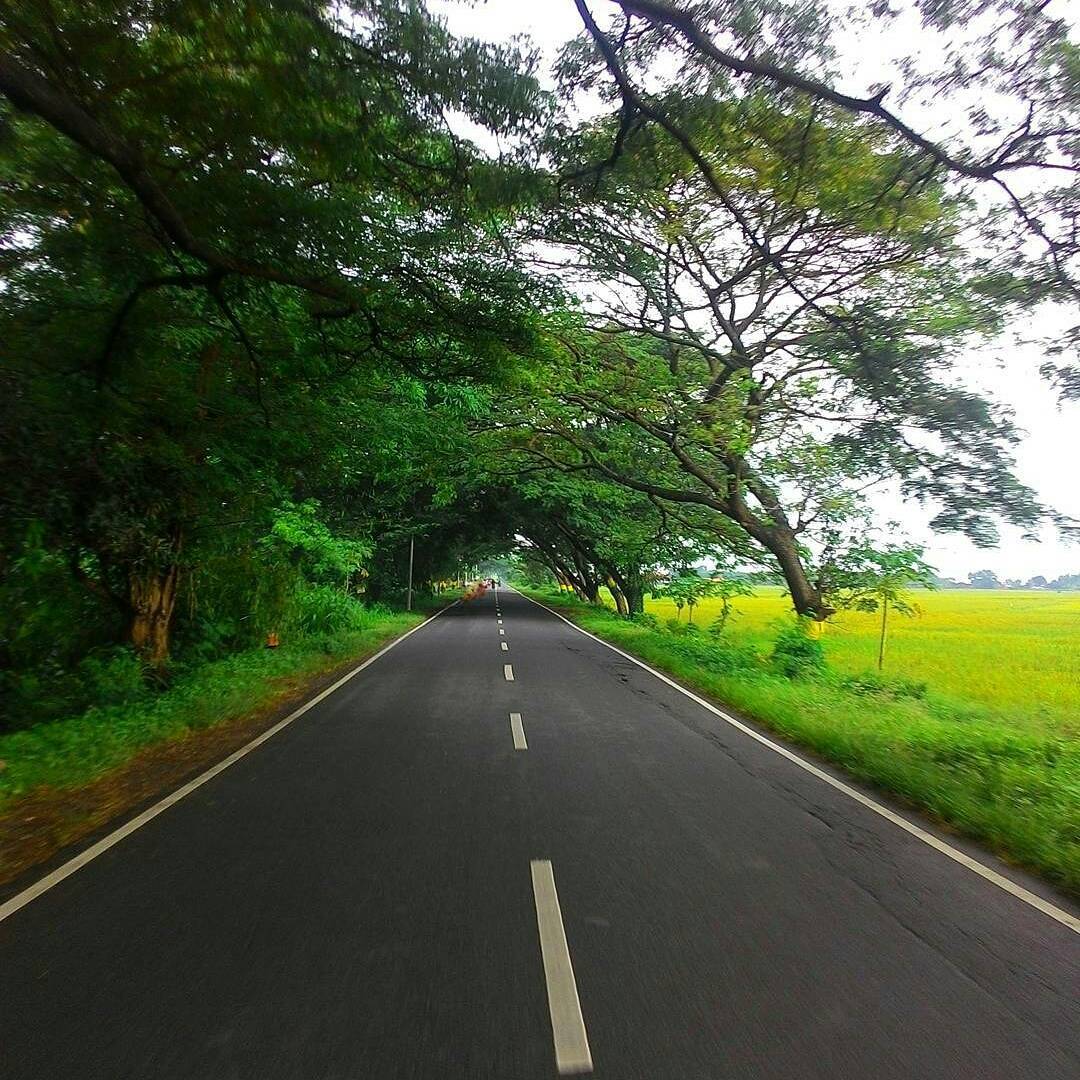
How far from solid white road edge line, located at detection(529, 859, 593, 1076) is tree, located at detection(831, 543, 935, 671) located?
13167 millimetres

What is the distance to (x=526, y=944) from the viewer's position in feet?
11.9

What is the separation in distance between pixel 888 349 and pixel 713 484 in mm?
4566

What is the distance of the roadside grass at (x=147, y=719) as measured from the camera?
6633mm

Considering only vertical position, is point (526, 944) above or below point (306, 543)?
below

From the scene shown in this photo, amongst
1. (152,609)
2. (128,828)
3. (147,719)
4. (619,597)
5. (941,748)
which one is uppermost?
(619,597)

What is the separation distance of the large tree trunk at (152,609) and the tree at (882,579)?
13463mm

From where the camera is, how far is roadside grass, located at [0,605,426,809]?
21.8 feet

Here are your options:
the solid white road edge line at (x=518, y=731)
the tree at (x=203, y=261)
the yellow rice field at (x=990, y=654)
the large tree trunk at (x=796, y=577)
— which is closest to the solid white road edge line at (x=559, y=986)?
the solid white road edge line at (x=518, y=731)

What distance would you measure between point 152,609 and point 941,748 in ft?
36.4

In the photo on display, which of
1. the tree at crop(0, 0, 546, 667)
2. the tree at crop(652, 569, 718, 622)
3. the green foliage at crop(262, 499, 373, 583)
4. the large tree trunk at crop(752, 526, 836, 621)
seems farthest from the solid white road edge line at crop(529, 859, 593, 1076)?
the tree at crop(652, 569, 718, 622)

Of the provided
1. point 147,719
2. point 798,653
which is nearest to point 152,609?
point 147,719

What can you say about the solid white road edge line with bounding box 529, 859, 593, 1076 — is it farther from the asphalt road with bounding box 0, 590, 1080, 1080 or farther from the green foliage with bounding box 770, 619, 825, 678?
the green foliage with bounding box 770, 619, 825, 678

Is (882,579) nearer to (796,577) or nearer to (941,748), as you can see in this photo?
(796,577)

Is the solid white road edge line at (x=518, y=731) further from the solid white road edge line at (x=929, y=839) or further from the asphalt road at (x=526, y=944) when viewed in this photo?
the solid white road edge line at (x=929, y=839)
